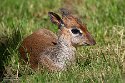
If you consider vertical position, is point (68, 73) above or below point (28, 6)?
below

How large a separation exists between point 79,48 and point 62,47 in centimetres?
61

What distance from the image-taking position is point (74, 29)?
791 centimetres

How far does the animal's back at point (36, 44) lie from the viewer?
8.20 metres

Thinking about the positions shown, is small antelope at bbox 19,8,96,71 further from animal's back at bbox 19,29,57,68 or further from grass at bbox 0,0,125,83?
grass at bbox 0,0,125,83

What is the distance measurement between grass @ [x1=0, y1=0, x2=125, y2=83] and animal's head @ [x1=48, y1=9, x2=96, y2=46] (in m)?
0.28

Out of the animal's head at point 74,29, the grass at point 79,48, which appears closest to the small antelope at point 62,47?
the animal's head at point 74,29

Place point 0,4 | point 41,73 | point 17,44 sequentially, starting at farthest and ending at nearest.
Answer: point 0,4 → point 17,44 → point 41,73

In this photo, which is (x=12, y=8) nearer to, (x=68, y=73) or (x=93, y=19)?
(x=93, y=19)

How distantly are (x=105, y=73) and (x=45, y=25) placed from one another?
3233mm

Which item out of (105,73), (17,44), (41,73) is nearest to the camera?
(105,73)

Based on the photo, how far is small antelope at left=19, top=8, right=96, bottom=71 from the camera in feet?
25.8

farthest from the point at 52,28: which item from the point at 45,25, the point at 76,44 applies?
the point at 76,44

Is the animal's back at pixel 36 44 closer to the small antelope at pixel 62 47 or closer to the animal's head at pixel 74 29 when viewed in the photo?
the small antelope at pixel 62 47

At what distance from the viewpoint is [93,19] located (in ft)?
32.8
